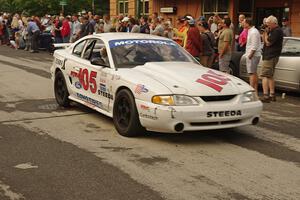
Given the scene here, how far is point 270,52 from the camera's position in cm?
1014

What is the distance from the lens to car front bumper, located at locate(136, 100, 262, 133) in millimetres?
6082

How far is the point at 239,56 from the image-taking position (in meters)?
12.3

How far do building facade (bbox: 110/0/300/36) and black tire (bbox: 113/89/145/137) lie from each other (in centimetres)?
1264

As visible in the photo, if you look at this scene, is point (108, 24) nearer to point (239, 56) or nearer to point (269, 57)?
point (239, 56)

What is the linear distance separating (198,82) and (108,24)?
44.5 feet

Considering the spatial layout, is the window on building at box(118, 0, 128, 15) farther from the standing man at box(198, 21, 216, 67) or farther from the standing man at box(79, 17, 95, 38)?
the standing man at box(198, 21, 216, 67)

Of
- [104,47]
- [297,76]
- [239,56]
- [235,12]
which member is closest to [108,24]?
[235,12]

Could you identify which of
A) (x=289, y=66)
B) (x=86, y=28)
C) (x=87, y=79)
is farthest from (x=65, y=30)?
(x=87, y=79)

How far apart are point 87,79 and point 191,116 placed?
233 cm

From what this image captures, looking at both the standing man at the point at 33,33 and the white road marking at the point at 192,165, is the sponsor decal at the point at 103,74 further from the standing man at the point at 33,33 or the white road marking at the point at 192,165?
the standing man at the point at 33,33

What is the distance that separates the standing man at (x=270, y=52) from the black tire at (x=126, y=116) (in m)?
4.32

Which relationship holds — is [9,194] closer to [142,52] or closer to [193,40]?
[142,52]

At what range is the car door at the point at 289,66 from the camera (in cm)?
1074

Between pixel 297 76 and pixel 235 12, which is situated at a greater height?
pixel 235 12
